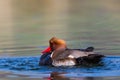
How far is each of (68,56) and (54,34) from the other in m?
7.62

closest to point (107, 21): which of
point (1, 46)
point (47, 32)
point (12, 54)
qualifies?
point (47, 32)

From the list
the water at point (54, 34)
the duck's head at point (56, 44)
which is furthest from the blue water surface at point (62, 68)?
the duck's head at point (56, 44)

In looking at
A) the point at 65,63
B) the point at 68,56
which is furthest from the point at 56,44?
the point at 68,56

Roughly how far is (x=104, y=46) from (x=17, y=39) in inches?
162

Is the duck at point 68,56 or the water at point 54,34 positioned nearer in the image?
the water at point 54,34

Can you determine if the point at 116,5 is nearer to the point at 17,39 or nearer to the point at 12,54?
the point at 17,39

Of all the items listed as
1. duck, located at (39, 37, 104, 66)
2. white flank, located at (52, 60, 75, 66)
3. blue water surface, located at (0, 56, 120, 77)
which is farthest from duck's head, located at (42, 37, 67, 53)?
white flank, located at (52, 60, 75, 66)

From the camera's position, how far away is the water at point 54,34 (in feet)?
47.5

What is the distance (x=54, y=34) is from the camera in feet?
74.4

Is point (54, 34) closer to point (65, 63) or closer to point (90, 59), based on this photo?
point (65, 63)

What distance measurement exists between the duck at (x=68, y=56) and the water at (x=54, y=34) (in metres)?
0.21

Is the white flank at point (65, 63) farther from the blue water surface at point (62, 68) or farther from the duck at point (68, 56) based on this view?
the blue water surface at point (62, 68)

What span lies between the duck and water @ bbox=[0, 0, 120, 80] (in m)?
0.21

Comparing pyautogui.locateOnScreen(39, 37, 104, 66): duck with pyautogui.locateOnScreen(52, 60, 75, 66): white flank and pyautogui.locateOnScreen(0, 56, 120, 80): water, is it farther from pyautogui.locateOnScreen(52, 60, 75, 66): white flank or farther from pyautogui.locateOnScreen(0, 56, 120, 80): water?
pyautogui.locateOnScreen(0, 56, 120, 80): water
